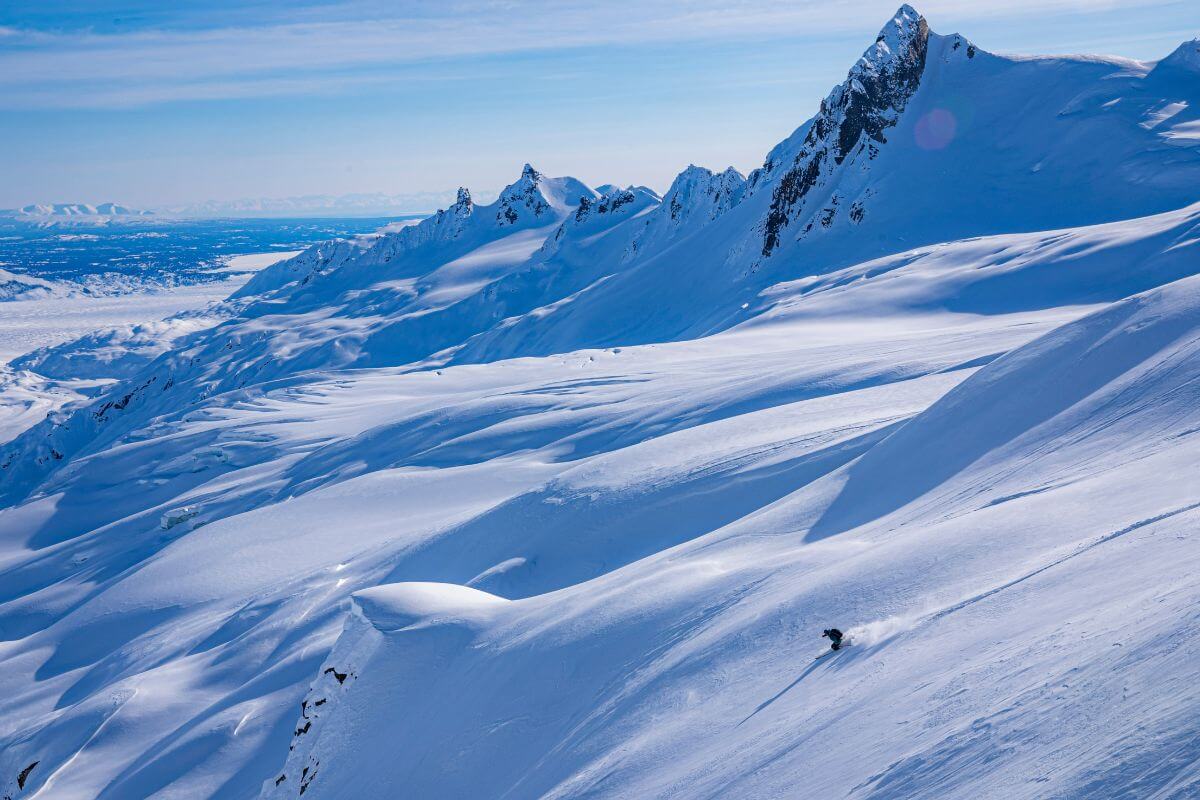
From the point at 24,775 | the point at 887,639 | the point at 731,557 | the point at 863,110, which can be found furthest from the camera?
the point at 863,110

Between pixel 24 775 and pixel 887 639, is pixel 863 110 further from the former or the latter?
pixel 24 775

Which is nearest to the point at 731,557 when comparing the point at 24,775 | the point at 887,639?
the point at 887,639

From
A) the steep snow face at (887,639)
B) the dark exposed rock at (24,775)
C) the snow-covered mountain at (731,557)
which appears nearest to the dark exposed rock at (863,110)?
the snow-covered mountain at (731,557)

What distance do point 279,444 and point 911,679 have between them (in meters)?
42.1

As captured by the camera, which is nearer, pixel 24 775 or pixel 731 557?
pixel 731 557

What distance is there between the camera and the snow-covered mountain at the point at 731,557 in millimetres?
5145

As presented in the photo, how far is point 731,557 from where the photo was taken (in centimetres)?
1076

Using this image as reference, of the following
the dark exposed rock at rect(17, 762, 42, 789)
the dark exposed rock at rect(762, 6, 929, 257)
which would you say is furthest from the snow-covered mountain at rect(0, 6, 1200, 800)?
the dark exposed rock at rect(762, 6, 929, 257)

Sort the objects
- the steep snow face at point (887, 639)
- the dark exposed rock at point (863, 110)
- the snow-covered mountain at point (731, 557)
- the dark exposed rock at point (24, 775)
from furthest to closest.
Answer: the dark exposed rock at point (863, 110), the dark exposed rock at point (24, 775), the snow-covered mountain at point (731, 557), the steep snow face at point (887, 639)

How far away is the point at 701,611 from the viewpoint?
29.5ft

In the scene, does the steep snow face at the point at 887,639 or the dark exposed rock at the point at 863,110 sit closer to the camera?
the steep snow face at the point at 887,639

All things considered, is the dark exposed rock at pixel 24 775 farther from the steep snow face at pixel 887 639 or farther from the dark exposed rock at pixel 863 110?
the dark exposed rock at pixel 863 110

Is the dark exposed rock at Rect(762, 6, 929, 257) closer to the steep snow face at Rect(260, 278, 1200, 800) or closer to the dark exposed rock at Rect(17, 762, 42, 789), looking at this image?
the steep snow face at Rect(260, 278, 1200, 800)

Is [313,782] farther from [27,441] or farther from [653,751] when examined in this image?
[27,441]
